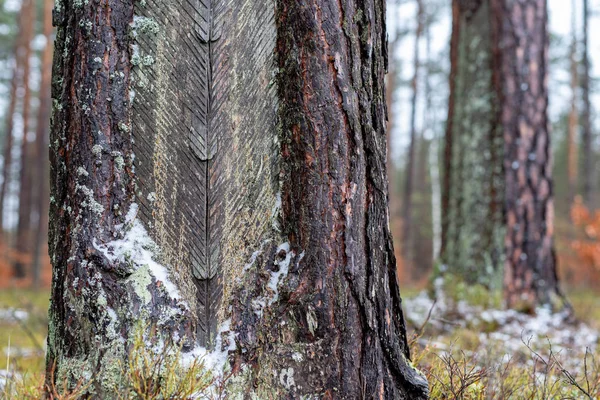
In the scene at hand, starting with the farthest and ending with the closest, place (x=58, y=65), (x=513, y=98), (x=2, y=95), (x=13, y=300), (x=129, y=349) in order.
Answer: (x=2, y=95)
(x=13, y=300)
(x=513, y=98)
(x=58, y=65)
(x=129, y=349)

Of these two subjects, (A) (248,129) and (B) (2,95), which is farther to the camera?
(B) (2,95)

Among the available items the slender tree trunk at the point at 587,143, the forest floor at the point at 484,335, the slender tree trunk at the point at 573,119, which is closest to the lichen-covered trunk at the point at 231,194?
the forest floor at the point at 484,335

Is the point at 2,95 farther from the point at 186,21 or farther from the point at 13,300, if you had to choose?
the point at 186,21

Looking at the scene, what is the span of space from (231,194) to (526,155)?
12.2 feet

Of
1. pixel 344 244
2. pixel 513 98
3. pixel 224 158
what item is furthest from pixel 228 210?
pixel 513 98

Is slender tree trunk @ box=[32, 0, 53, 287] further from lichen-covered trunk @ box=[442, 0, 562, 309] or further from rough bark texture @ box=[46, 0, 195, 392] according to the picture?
rough bark texture @ box=[46, 0, 195, 392]

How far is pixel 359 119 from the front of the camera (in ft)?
5.48

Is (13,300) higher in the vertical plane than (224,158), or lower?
lower

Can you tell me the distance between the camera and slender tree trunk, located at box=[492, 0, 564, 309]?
4.55 meters

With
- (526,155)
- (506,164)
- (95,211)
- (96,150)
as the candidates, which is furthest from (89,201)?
(526,155)

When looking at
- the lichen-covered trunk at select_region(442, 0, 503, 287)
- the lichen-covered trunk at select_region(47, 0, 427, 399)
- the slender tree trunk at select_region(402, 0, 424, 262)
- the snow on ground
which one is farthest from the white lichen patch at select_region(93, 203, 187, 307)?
the slender tree trunk at select_region(402, 0, 424, 262)

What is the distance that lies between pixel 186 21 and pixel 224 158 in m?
0.51

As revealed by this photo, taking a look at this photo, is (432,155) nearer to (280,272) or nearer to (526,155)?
(526,155)

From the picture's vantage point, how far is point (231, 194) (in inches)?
69.5
